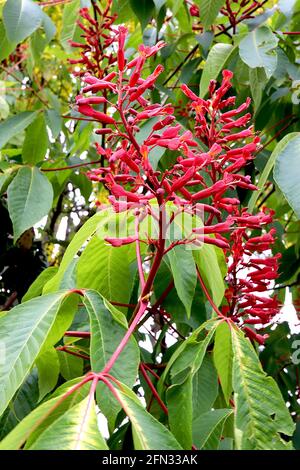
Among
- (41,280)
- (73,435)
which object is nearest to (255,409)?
(73,435)

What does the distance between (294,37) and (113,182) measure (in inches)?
Result: 47.3

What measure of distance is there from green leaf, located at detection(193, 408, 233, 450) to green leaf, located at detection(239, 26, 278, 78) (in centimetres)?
84

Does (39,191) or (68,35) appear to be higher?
(68,35)

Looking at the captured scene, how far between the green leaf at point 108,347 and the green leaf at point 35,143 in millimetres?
994

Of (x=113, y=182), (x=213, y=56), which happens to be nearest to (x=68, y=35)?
(x=213, y=56)

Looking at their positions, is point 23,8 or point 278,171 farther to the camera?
point 23,8

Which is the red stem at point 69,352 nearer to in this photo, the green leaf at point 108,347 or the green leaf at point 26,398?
the green leaf at point 26,398

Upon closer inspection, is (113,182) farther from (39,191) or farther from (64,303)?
(39,191)

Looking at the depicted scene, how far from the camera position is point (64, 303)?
1.00 meters

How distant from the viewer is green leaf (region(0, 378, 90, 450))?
0.71 meters

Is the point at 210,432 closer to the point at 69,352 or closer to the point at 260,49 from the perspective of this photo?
the point at 69,352

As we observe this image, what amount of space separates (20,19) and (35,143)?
410 mm
